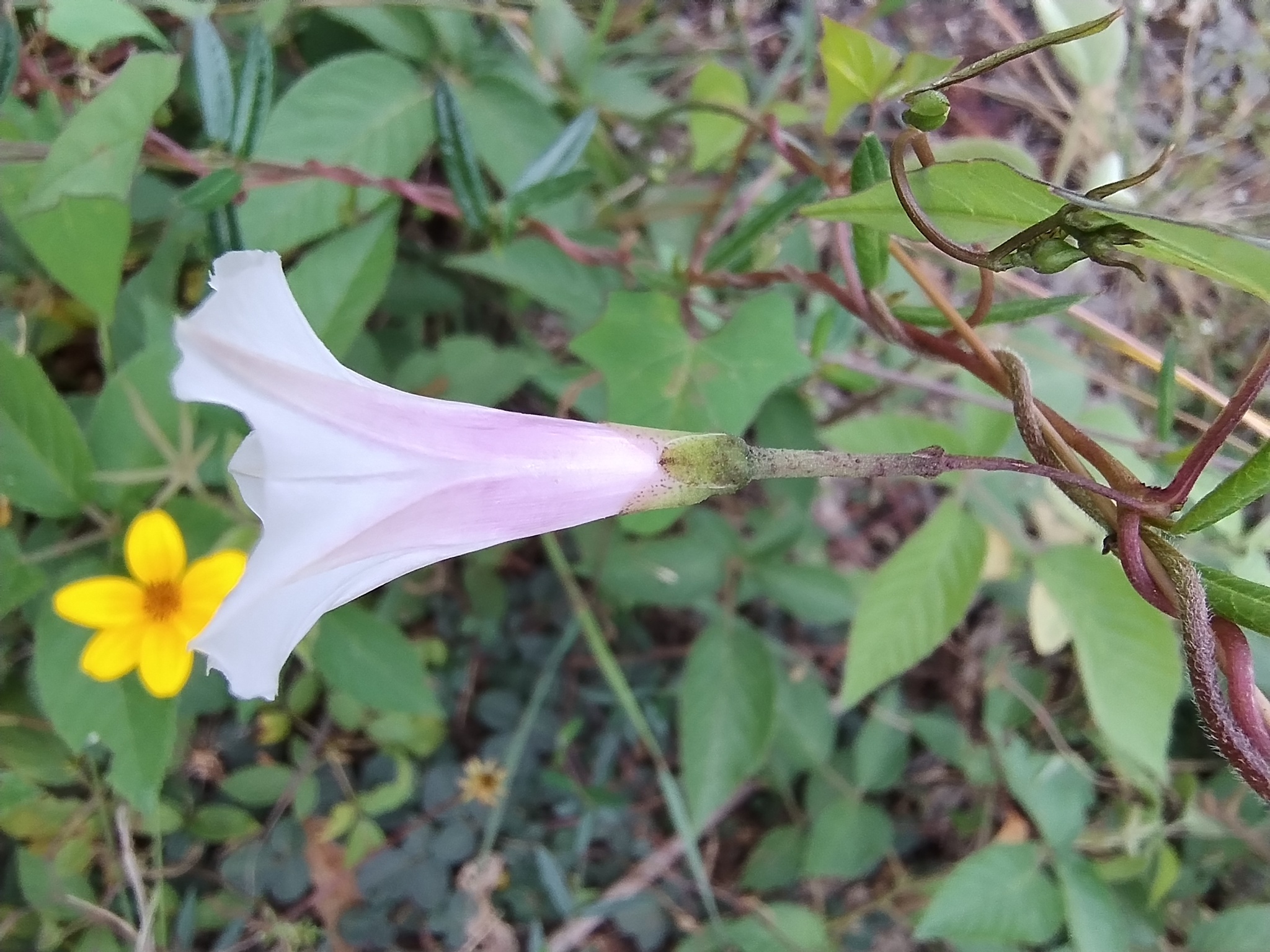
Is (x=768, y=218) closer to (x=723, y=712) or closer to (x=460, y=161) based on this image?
(x=460, y=161)

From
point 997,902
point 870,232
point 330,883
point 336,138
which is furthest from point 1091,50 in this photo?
point 330,883

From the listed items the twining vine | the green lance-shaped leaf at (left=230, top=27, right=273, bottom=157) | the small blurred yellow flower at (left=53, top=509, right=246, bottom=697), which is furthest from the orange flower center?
the twining vine

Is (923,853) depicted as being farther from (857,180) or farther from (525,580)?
(857,180)

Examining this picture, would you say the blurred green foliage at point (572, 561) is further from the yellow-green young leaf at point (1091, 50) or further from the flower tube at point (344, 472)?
the flower tube at point (344, 472)

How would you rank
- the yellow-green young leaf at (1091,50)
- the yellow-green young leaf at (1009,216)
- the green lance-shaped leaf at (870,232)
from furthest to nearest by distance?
1. the yellow-green young leaf at (1091,50)
2. the green lance-shaped leaf at (870,232)
3. the yellow-green young leaf at (1009,216)

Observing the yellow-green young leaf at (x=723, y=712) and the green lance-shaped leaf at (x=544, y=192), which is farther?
the yellow-green young leaf at (x=723, y=712)

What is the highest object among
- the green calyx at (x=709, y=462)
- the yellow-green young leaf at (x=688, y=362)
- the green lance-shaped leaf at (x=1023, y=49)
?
the green lance-shaped leaf at (x=1023, y=49)

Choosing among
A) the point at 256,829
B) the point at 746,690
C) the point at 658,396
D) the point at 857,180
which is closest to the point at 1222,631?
the point at 857,180

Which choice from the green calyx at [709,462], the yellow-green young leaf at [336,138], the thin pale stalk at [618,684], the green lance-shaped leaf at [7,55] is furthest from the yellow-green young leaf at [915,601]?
the green lance-shaped leaf at [7,55]
